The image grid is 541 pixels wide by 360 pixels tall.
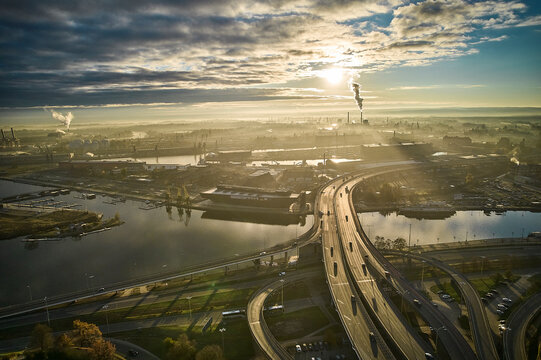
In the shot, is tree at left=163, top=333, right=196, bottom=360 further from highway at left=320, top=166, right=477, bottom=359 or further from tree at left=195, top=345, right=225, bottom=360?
highway at left=320, top=166, right=477, bottom=359

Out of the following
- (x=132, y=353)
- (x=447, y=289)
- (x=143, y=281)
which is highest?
(x=143, y=281)

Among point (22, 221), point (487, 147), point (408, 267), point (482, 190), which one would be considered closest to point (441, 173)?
point (482, 190)

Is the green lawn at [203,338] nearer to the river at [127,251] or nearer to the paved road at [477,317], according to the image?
the river at [127,251]

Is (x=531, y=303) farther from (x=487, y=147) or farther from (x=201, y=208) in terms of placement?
(x=487, y=147)

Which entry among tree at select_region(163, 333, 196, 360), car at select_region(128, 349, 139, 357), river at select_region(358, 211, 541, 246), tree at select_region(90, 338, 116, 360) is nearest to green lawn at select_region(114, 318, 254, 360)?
car at select_region(128, 349, 139, 357)

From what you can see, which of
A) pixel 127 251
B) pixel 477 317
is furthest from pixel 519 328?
pixel 127 251

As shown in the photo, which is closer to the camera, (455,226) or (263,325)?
(263,325)

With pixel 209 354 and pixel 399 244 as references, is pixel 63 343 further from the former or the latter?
pixel 399 244
